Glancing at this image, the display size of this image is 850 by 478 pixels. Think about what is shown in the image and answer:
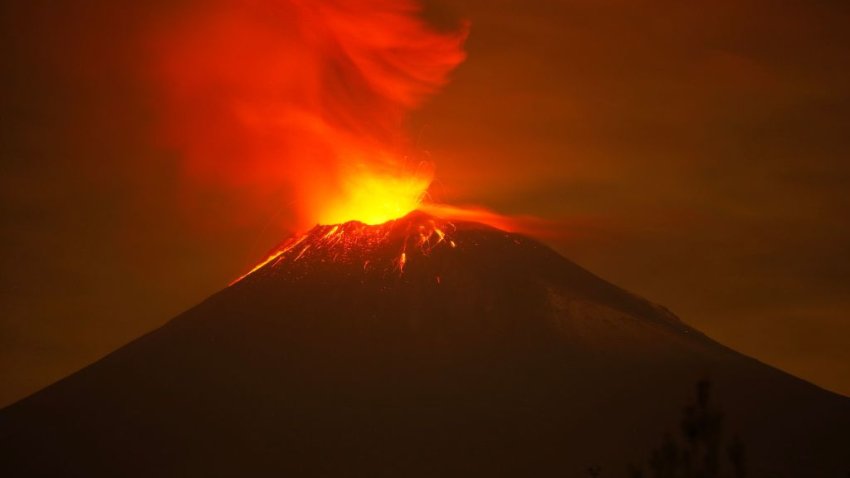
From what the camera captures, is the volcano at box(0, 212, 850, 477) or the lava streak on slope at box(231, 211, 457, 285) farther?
the lava streak on slope at box(231, 211, 457, 285)

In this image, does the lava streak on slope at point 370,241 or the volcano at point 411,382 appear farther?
the lava streak on slope at point 370,241

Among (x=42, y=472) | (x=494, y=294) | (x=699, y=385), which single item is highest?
(x=494, y=294)

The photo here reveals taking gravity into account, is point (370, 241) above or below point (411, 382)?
above

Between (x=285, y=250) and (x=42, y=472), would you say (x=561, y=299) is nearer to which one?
(x=285, y=250)

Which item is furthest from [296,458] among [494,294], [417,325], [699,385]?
[699,385]

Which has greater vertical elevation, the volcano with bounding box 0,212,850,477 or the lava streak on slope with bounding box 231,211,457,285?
the lava streak on slope with bounding box 231,211,457,285
